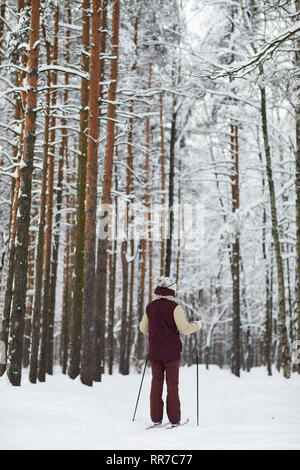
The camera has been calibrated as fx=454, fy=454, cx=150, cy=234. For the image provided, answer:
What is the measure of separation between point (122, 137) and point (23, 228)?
24.3ft

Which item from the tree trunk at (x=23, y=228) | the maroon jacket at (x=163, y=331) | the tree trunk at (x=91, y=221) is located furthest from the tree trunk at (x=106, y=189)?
the maroon jacket at (x=163, y=331)

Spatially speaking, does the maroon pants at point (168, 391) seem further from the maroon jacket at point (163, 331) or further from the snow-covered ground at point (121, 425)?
the snow-covered ground at point (121, 425)

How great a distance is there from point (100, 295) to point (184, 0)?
11659 mm

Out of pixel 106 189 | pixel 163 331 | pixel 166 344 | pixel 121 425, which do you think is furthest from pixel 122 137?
pixel 121 425

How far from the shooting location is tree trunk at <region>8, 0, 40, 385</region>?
846 centimetres

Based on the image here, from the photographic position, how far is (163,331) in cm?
597

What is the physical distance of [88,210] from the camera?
10.3 m

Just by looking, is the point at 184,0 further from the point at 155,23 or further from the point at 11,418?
the point at 11,418

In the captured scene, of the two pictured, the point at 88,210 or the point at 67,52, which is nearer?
the point at 88,210

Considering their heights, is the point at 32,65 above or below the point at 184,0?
below

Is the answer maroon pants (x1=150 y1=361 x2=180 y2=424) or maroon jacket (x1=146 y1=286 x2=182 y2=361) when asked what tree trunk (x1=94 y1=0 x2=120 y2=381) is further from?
maroon pants (x1=150 y1=361 x2=180 y2=424)

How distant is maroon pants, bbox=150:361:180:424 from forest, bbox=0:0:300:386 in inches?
33.2

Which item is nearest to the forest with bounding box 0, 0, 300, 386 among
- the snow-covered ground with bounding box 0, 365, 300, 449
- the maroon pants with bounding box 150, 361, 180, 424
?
the maroon pants with bounding box 150, 361, 180, 424
